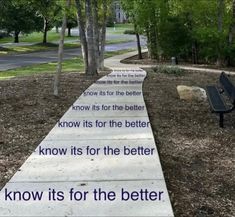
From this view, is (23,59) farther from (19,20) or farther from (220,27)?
(19,20)

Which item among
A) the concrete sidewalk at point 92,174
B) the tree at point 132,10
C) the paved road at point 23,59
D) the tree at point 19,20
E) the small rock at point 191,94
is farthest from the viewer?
the tree at point 19,20

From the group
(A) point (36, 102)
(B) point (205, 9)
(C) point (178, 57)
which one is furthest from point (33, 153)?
(C) point (178, 57)

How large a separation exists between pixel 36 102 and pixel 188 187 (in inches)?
243

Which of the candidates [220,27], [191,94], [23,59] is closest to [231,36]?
[220,27]

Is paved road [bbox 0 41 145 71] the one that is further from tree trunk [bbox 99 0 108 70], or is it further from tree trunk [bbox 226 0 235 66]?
tree trunk [bbox 226 0 235 66]

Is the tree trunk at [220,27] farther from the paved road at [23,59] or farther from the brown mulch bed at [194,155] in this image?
the brown mulch bed at [194,155]

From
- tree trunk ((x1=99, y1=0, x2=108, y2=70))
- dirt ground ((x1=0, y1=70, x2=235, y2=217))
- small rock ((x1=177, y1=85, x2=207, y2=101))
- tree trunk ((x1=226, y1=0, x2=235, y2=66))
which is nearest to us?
dirt ground ((x1=0, y1=70, x2=235, y2=217))

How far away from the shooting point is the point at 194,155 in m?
6.86

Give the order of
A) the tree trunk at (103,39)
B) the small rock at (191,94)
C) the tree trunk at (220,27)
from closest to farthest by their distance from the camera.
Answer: the small rock at (191,94)
the tree trunk at (103,39)
the tree trunk at (220,27)

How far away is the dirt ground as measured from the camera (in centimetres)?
529

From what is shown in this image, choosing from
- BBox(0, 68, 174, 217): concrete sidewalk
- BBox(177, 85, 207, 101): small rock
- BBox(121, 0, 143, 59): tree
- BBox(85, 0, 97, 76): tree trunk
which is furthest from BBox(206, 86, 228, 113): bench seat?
BBox(121, 0, 143, 59): tree

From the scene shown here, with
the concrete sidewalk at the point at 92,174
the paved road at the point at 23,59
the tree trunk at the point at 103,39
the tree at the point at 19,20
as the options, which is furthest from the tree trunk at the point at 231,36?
the tree at the point at 19,20

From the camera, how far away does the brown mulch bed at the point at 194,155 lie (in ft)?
16.7

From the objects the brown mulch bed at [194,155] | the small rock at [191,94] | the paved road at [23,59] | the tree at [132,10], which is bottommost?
the paved road at [23,59]
